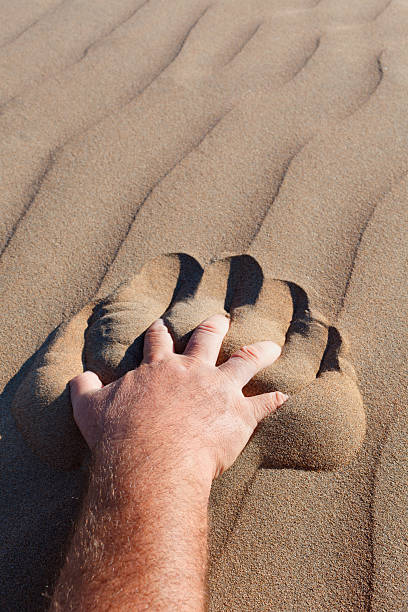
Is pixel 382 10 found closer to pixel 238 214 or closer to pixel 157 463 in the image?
pixel 238 214

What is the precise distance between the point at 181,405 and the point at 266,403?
173 millimetres

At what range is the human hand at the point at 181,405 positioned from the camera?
0.92 meters

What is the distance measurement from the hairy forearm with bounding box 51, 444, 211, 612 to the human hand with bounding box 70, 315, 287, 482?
37mm

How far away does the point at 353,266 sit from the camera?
1.33 metres

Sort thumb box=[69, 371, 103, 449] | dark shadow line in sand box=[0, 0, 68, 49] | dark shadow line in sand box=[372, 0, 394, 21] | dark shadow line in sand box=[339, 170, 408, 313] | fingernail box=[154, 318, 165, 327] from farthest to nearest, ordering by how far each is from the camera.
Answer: dark shadow line in sand box=[372, 0, 394, 21]
dark shadow line in sand box=[0, 0, 68, 49]
dark shadow line in sand box=[339, 170, 408, 313]
fingernail box=[154, 318, 165, 327]
thumb box=[69, 371, 103, 449]

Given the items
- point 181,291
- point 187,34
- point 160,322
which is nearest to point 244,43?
point 187,34

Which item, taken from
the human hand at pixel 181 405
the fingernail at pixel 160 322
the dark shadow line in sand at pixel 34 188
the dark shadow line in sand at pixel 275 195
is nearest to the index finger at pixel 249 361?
the human hand at pixel 181 405

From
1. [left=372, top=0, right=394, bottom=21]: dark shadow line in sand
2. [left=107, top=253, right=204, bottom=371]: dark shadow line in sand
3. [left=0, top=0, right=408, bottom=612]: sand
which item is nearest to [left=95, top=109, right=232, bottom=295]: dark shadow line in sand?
[left=0, top=0, right=408, bottom=612]: sand

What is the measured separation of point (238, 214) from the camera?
1474mm

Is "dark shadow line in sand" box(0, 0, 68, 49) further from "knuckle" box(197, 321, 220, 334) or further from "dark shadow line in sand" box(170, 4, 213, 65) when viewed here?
"knuckle" box(197, 321, 220, 334)

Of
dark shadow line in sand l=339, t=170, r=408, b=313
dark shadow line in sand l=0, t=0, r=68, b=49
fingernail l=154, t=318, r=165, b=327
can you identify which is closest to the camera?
fingernail l=154, t=318, r=165, b=327

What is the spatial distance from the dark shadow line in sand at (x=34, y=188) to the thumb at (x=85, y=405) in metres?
0.50

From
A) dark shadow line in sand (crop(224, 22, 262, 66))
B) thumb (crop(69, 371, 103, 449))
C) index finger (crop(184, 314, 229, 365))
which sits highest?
dark shadow line in sand (crop(224, 22, 262, 66))

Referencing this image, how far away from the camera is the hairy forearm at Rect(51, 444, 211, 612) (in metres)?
0.74
